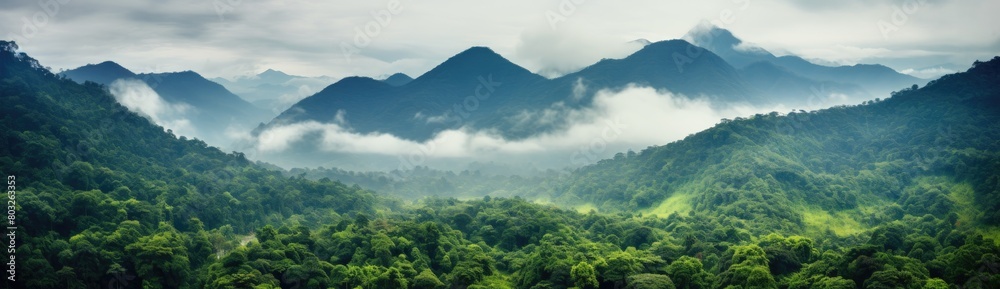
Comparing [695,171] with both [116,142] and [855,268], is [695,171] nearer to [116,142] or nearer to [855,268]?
[855,268]

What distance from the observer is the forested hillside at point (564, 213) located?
156 feet

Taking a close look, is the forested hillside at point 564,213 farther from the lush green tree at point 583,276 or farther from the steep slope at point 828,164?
the steep slope at point 828,164

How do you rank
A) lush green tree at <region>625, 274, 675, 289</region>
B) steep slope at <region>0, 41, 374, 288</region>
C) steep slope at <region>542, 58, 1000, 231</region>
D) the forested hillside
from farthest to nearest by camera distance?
steep slope at <region>542, 58, 1000, 231</region> < steep slope at <region>0, 41, 374, 288</region> < the forested hillside < lush green tree at <region>625, 274, 675, 289</region>

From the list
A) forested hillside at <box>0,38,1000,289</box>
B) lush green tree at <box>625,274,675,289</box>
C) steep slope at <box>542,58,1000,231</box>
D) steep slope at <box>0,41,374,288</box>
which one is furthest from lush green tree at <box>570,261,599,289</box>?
steep slope at <box>542,58,1000,231</box>

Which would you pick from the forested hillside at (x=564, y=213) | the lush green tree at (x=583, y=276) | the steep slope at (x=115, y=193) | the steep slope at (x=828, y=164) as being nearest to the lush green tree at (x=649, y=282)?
the forested hillside at (x=564, y=213)

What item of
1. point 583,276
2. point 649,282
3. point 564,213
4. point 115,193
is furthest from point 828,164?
point 115,193

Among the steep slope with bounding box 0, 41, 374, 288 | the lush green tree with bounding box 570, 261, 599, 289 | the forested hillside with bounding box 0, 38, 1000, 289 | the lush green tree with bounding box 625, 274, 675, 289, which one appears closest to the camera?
the lush green tree with bounding box 625, 274, 675, 289

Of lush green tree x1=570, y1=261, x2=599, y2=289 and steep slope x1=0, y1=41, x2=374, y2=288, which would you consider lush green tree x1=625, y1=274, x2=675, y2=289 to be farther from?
steep slope x1=0, y1=41, x2=374, y2=288

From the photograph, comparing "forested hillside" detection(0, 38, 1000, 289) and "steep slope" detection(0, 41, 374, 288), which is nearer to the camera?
"forested hillside" detection(0, 38, 1000, 289)

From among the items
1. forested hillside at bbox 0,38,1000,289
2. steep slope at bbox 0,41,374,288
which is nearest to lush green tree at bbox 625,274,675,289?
forested hillside at bbox 0,38,1000,289

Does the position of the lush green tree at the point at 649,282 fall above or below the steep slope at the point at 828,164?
below

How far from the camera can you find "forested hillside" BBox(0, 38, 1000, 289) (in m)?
47.7

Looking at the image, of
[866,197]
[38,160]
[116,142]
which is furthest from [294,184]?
[866,197]

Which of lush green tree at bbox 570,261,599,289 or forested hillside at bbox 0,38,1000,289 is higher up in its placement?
forested hillside at bbox 0,38,1000,289
